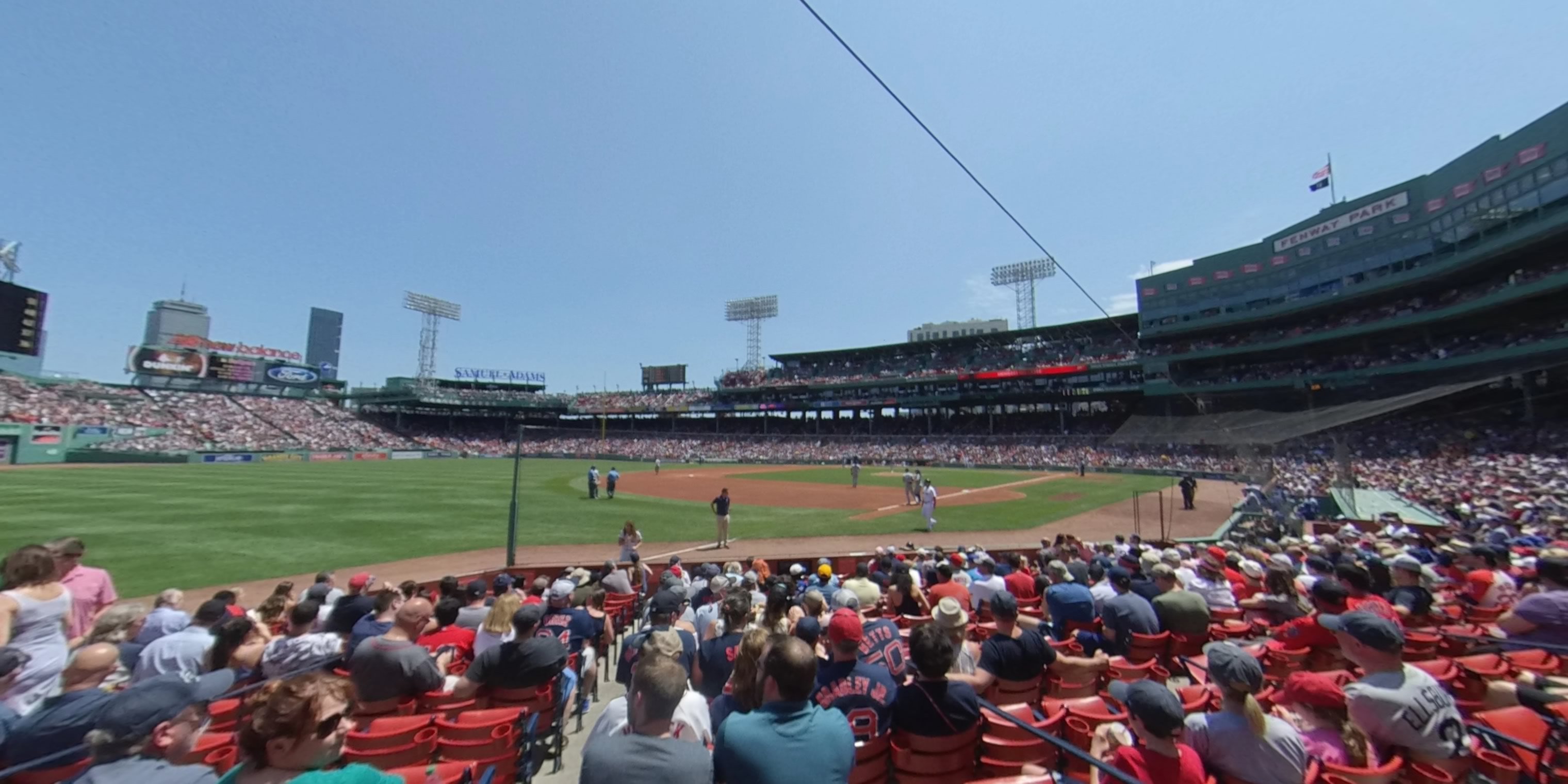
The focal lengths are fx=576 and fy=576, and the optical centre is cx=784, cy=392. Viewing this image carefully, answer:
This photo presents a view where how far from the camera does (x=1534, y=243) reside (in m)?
29.3

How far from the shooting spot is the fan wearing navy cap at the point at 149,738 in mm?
2609

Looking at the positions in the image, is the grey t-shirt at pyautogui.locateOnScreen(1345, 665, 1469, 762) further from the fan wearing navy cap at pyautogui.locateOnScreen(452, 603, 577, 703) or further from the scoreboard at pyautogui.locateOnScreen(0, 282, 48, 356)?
the scoreboard at pyautogui.locateOnScreen(0, 282, 48, 356)

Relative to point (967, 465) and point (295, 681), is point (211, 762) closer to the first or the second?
point (295, 681)

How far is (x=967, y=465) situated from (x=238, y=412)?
3137 inches

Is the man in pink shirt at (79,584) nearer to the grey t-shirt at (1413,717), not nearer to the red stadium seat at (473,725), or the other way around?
the red stadium seat at (473,725)

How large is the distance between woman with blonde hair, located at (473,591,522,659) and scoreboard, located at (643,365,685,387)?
293ft

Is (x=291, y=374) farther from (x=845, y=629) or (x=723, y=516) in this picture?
(x=845, y=629)

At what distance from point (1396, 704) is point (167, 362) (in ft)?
329

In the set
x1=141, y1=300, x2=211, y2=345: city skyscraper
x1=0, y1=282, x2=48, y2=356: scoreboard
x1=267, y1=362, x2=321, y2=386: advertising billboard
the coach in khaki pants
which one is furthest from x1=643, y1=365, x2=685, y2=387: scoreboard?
x1=141, y1=300, x2=211, y2=345: city skyscraper

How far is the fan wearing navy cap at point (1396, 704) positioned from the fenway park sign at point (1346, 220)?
57.1 m

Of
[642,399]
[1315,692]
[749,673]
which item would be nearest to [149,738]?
[749,673]

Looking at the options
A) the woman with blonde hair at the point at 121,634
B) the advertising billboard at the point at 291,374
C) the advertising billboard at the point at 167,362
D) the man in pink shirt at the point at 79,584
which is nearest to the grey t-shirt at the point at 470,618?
the woman with blonde hair at the point at 121,634

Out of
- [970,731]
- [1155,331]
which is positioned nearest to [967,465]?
[1155,331]

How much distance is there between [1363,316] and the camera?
4191 centimetres
